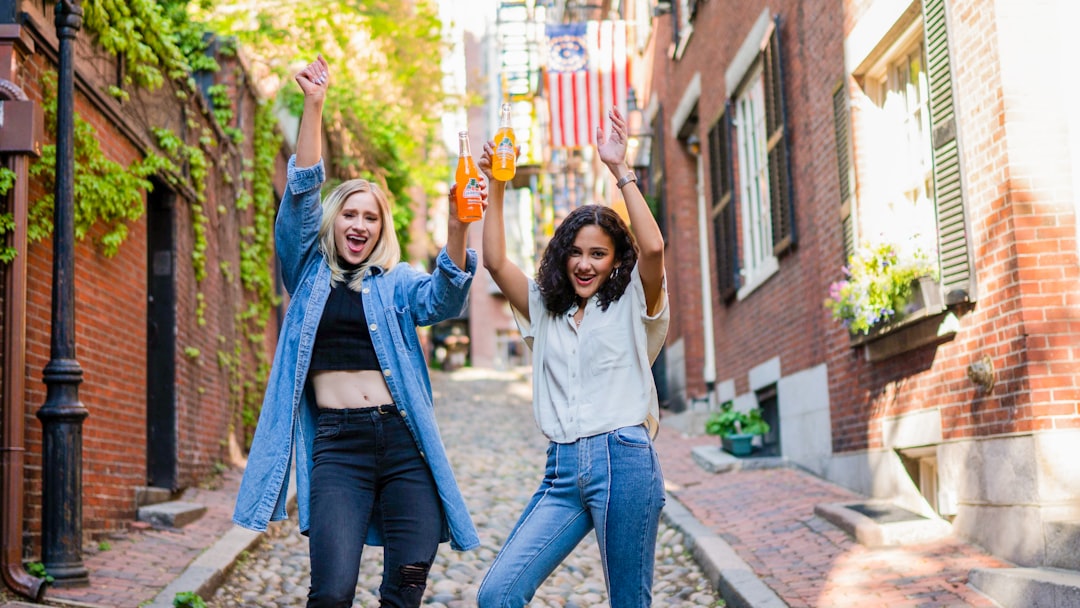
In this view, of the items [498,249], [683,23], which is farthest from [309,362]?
[683,23]

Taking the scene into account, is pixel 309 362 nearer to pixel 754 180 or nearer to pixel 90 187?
pixel 90 187

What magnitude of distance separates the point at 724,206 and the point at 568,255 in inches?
372

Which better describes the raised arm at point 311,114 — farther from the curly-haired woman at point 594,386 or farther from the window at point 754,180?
the window at point 754,180

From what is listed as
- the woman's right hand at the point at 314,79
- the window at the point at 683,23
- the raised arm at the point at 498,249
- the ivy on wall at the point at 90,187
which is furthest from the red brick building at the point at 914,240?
the ivy on wall at the point at 90,187

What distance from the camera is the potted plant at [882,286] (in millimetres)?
7180

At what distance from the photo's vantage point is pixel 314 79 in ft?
12.7

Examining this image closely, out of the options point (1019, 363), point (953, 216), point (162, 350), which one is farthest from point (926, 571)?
point (162, 350)

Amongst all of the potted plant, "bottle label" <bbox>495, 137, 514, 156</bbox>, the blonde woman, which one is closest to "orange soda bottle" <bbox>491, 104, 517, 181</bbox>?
"bottle label" <bbox>495, 137, 514, 156</bbox>

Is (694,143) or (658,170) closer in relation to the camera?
(694,143)

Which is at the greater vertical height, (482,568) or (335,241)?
(335,241)

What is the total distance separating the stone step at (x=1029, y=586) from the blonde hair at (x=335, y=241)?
122 inches

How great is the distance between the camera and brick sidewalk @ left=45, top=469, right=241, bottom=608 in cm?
595

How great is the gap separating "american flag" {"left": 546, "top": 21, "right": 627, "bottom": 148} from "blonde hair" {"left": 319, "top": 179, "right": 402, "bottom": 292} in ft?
46.1

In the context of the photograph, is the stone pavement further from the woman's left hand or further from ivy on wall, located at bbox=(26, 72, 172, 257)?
the woman's left hand
